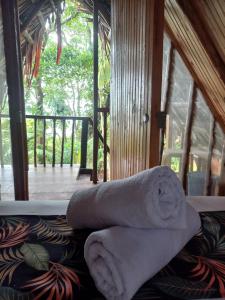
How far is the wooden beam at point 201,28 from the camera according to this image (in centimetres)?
216

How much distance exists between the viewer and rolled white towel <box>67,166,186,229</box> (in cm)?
77

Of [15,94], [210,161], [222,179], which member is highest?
[15,94]

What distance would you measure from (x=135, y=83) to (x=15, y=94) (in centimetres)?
87

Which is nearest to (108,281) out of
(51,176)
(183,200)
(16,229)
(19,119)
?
(183,200)

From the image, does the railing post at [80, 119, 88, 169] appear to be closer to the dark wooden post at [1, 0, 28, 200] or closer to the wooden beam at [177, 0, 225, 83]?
the dark wooden post at [1, 0, 28, 200]

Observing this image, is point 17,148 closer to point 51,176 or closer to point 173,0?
point 51,176

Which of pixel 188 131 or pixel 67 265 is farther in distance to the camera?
pixel 188 131

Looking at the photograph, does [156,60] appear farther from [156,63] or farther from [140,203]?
[140,203]

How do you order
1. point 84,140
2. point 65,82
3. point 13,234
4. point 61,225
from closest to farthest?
point 13,234 → point 61,225 → point 84,140 → point 65,82

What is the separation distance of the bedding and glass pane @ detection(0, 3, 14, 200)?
1420 mm

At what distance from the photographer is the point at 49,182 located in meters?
3.33

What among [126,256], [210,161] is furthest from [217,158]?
[126,256]

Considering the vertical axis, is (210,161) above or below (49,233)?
below

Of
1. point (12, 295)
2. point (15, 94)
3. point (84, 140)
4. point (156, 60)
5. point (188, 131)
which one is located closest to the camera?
point (12, 295)
